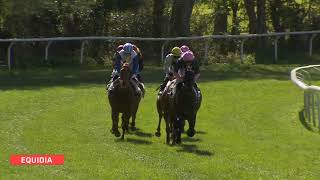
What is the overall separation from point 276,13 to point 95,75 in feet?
40.6

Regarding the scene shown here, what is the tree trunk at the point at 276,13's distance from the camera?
3306cm

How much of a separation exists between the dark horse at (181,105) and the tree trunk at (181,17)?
1644cm

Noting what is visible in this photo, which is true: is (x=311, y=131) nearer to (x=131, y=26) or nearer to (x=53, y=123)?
(x=53, y=123)

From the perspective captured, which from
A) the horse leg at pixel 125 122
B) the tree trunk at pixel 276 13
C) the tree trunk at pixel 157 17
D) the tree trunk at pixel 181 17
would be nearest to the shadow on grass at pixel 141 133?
the horse leg at pixel 125 122

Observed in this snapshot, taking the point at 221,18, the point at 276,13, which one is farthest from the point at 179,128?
the point at 221,18

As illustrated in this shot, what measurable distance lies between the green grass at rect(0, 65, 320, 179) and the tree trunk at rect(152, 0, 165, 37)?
7.64 meters

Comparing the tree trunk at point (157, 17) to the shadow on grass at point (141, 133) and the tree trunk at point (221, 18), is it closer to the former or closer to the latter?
the tree trunk at point (221, 18)

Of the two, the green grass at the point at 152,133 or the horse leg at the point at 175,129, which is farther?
the horse leg at the point at 175,129

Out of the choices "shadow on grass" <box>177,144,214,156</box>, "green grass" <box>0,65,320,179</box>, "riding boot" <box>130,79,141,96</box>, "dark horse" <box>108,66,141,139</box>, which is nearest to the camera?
"green grass" <box>0,65,320,179</box>

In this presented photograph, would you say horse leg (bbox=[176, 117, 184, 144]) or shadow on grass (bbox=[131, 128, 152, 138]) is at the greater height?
horse leg (bbox=[176, 117, 184, 144])

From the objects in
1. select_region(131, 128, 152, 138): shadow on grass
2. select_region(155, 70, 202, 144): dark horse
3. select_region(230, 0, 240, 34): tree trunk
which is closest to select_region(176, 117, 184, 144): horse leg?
select_region(155, 70, 202, 144): dark horse

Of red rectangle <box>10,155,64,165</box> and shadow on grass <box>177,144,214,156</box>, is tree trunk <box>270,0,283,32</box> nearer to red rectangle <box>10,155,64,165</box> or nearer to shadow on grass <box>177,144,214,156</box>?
shadow on grass <box>177,144,214,156</box>

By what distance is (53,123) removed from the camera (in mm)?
15180

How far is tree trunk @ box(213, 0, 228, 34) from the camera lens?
35.8 metres
